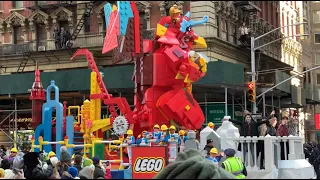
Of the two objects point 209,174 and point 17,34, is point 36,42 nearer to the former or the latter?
point 17,34

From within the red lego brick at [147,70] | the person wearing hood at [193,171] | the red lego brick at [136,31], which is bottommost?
the person wearing hood at [193,171]

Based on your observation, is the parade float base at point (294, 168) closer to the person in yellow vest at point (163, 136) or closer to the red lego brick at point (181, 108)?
the person in yellow vest at point (163, 136)

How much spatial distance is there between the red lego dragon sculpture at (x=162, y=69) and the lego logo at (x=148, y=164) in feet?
20.9

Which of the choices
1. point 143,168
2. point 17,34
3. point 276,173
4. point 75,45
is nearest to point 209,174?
point 143,168

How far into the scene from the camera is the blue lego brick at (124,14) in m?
18.6

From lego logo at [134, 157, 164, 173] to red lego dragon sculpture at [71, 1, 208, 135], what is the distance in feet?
20.9

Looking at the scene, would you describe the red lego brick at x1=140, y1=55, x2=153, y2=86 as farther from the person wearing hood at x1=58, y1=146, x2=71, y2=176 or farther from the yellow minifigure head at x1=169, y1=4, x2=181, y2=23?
the person wearing hood at x1=58, y1=146, x2=71, y2=176

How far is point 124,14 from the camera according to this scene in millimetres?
18672

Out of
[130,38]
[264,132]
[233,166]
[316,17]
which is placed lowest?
[233,166]

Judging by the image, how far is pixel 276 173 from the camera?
494 inches

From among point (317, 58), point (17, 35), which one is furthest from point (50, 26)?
point (317, 58)

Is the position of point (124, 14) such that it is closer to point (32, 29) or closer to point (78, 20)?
point (78, 20)

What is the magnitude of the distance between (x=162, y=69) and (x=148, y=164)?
725 cm

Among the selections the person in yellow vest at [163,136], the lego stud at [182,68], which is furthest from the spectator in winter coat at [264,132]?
the lego stud at [182,68]
